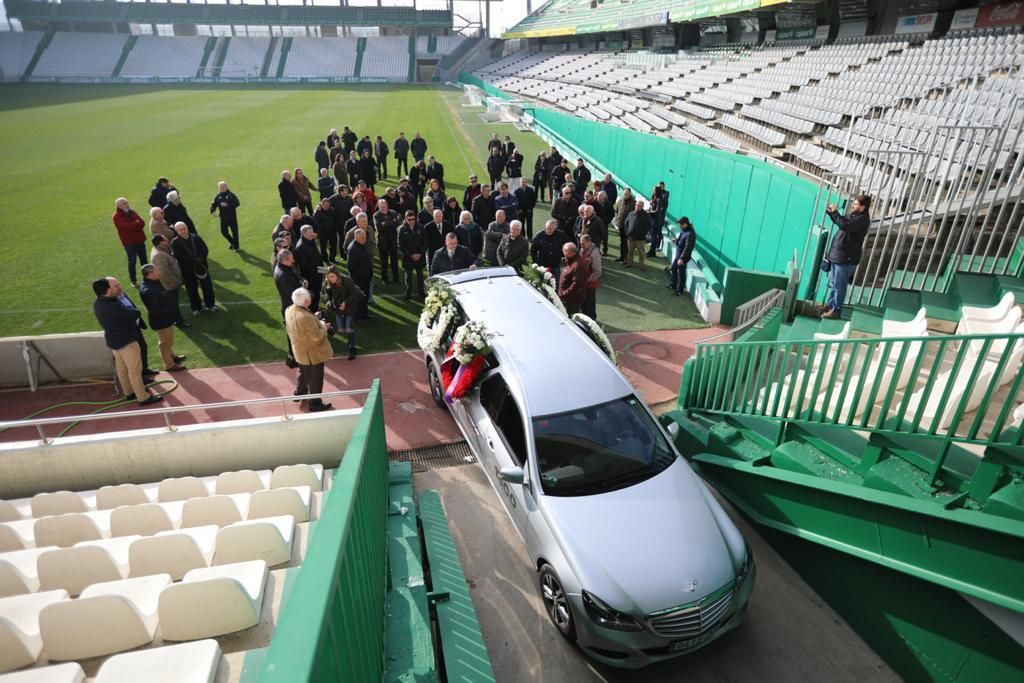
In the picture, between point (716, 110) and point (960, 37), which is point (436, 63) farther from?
point (960, 37)

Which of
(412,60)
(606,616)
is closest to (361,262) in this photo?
(606,616)

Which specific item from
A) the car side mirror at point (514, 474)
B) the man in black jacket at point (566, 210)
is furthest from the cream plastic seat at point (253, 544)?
the man in black jacket at point (566, 210)

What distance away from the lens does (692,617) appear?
4090 mm

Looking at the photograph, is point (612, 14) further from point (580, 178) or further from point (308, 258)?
point (308, 258)

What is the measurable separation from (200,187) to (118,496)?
56.1 ft

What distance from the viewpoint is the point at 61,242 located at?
13664 mm

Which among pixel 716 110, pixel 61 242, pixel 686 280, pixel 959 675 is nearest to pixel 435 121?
pixel 716 110

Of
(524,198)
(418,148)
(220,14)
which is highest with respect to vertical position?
(220,14)

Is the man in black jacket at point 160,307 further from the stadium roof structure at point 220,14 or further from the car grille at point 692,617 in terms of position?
the stadium roof structure at point 220,14

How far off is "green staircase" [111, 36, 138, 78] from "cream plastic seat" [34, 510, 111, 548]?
86.9 metres

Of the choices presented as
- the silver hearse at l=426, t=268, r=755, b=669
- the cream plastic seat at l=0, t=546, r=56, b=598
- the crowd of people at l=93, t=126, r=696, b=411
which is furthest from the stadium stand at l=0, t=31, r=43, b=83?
the silver hearse at l=426, t=268, r=755, b=669

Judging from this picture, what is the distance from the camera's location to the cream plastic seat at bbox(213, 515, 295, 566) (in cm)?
370

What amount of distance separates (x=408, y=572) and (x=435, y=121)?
35782 mm

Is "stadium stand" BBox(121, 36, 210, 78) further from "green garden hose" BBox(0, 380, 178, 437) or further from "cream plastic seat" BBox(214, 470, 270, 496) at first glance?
"cream plastic seat" BBox(214, 470, 270, 496)
